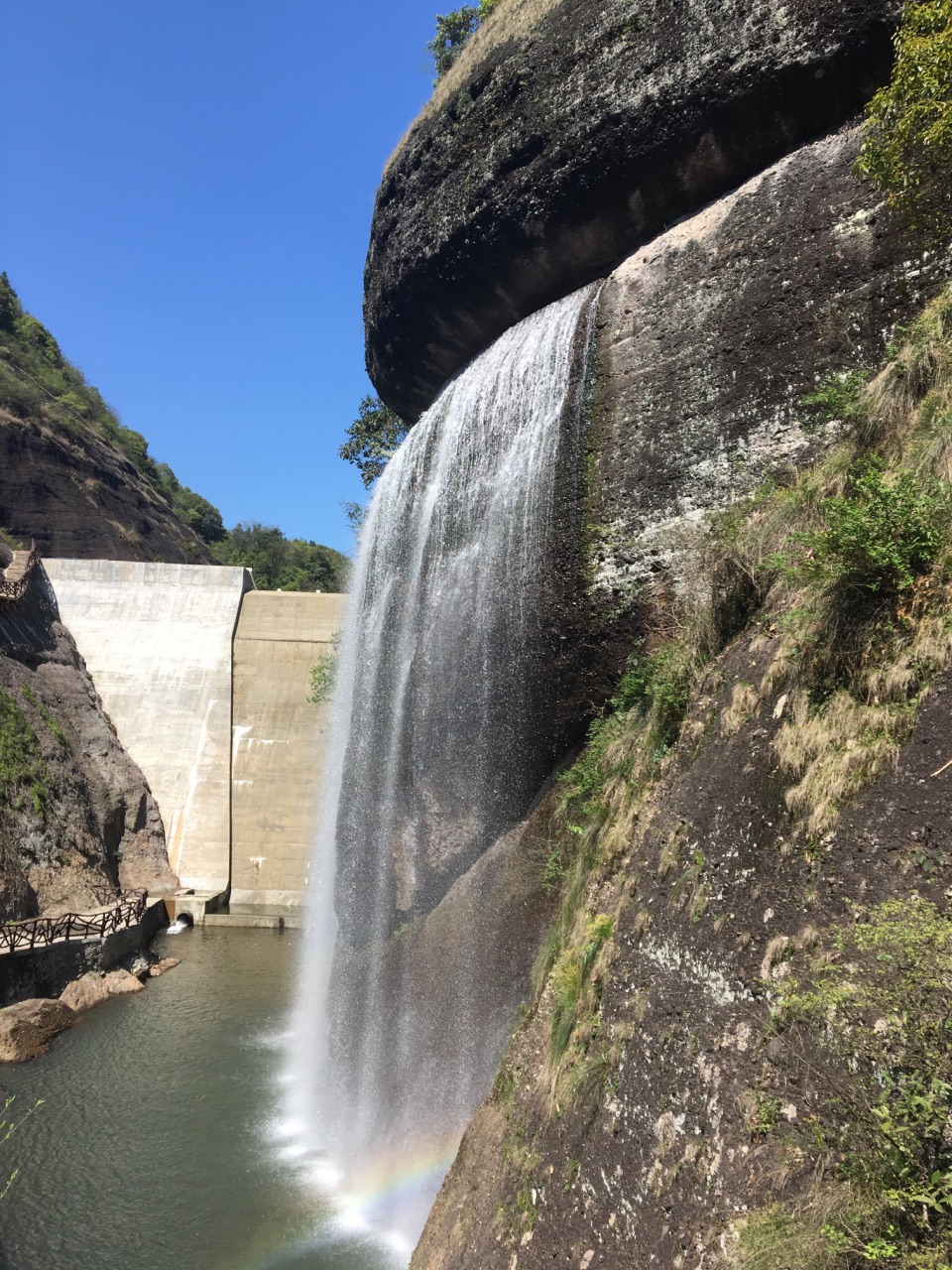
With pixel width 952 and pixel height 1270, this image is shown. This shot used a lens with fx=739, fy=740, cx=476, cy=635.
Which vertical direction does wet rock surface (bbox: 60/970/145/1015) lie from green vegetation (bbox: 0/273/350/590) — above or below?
below

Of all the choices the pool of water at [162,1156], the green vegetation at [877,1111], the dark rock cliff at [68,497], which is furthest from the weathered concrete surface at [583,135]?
the dark rock cliff at [68,497]

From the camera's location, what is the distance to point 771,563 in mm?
4777

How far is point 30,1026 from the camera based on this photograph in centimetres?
1094

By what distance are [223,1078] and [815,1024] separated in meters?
9.94

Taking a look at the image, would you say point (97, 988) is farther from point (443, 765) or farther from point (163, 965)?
point (443, 765)

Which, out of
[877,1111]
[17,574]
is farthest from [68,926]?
[877,1111]

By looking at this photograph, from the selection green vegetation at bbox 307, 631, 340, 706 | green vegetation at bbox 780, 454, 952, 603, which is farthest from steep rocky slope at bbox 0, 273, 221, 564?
green vegetation at bbox 780, 454, 952, 603

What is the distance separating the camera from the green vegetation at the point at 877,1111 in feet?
6.77

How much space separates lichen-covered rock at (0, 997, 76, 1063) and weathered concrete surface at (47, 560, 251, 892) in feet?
31.3

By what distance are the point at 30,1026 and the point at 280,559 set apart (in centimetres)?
5488

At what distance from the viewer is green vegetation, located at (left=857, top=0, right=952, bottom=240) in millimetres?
4855

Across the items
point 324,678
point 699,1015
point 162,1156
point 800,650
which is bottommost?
point 162,1156

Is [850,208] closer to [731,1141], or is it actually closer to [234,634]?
[731,1141]

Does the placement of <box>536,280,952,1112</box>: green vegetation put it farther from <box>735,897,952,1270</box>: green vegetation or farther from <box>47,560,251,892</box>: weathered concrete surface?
<box>47,560,251,892</box>: weathered concrete surface
